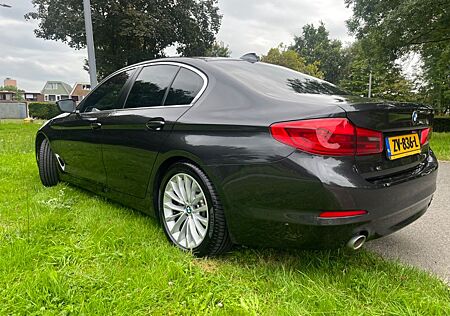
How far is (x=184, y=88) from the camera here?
2.58 m

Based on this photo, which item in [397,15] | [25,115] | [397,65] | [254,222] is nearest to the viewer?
[254,222]

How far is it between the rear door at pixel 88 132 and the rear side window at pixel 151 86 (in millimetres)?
222

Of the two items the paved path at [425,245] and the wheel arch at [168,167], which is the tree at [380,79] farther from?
the wheel arch at [168,167]

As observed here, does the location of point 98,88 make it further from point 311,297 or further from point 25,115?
point 25,115

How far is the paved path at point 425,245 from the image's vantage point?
240 centimetres

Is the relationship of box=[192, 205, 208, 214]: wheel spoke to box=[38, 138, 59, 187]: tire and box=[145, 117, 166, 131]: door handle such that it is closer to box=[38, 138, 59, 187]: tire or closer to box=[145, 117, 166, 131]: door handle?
box=[145, 117, 166, 131]: door handle

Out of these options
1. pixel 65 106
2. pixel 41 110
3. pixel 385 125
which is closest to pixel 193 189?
pixel 385 125

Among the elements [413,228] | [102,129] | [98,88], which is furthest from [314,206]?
[98,88]

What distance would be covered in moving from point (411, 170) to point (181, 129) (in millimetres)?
1491

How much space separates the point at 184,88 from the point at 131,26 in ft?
58.5

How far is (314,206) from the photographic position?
1.79 m

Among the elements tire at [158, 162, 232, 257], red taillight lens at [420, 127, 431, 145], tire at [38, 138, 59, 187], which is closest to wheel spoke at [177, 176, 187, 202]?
tire at [158, 162, 232, 257]

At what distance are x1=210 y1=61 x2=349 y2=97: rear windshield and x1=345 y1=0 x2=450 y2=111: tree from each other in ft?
29.5

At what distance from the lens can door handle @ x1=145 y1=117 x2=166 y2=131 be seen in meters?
2.49
